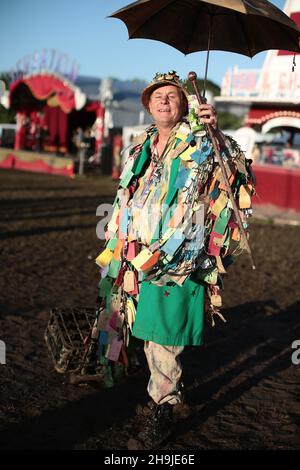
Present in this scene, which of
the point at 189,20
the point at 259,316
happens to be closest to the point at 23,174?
the point at 259,316

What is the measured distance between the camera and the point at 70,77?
21547mm

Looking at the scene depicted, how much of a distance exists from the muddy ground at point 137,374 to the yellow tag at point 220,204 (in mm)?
1255

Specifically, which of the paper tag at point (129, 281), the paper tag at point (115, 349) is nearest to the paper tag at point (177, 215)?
the paper tag at point (129, 281)

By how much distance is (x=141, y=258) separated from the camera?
9.89 feet

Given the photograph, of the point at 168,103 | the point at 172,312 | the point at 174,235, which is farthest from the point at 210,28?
the point at 172,312

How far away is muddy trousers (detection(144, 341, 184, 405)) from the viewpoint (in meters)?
3.04

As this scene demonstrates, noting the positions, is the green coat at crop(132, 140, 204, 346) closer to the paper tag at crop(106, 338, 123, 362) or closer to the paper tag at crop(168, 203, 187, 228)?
the paper tag at crop(168, 203, 187, 228)

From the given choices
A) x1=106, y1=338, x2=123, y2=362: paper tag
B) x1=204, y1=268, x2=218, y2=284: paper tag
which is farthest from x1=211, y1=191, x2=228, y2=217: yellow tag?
x1=106, y1=338, x2=123, y2=362: paper tag

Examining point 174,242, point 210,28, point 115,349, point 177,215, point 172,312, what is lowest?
point 115,349

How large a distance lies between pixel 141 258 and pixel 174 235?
214mm

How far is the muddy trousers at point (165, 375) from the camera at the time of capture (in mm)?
3041

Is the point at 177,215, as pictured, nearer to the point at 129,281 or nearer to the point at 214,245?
the point at 214,245
